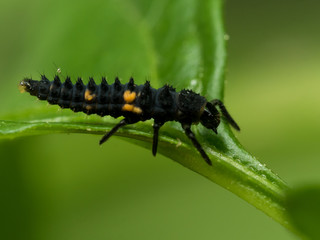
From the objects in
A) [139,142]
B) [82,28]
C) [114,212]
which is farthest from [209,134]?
[82,28]

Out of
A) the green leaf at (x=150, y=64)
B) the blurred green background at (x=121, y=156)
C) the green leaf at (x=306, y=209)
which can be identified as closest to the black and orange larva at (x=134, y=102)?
the green leaf at (x=150, y=64)

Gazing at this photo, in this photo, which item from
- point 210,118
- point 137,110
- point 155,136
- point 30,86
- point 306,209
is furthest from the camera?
point 30,86

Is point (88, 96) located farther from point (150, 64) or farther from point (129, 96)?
point (150, 64)

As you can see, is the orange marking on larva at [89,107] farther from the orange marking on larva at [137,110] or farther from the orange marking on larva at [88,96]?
the orange marking on larva at [137,110]

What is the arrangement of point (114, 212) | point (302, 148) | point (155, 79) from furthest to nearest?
point (302, 148)
point (114, 212)
point (155, 79)

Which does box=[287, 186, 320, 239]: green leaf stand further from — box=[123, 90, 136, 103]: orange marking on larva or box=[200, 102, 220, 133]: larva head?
box=[123, 90, 136, 103]: orange marking on larva

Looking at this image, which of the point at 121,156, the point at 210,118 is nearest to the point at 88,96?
the point at 210,118

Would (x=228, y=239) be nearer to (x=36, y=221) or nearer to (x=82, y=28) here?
(x=36, y=221)
